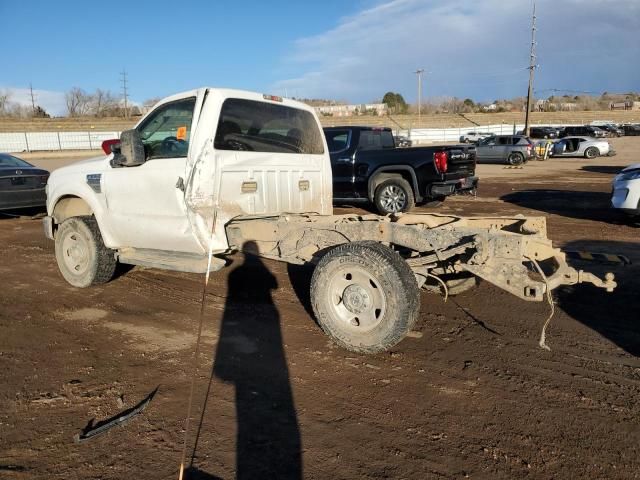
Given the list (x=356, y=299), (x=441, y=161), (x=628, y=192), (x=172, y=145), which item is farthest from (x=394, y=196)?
(x=356, y=299)

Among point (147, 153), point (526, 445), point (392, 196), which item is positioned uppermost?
point (147, 153)

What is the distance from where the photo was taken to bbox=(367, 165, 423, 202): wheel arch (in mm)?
10422

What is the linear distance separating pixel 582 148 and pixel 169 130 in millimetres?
30174

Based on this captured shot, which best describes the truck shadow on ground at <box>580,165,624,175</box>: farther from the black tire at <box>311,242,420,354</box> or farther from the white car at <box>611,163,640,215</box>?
the black tire at <box>311,242,420,354</box>

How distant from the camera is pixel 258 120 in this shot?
5328mm

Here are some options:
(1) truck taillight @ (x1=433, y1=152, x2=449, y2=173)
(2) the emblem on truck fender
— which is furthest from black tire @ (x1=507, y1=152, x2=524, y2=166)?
(2) the emblem on truck fender

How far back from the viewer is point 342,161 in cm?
1092

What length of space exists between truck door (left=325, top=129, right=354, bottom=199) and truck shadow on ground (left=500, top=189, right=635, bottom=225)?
14.9 feet

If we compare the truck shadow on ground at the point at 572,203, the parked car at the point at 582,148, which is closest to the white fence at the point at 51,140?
the parked car at the point at 582,148

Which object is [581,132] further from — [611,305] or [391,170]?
[611,305]

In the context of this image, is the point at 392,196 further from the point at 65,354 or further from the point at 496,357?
the point at 65,354

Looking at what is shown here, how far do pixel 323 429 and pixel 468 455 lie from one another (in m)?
0.86

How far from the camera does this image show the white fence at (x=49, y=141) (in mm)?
43688

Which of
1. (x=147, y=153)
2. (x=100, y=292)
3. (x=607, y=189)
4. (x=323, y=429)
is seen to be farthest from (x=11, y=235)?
(x=607, y=189)
